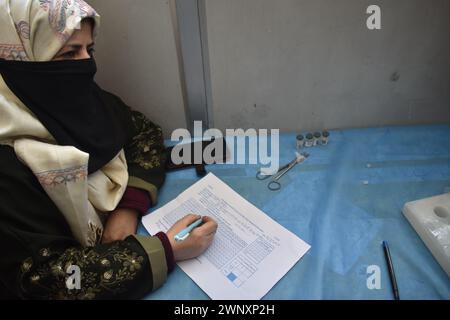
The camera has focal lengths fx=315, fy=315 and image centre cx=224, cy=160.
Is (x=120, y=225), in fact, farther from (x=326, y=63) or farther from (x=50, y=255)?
(x=326, y=63)

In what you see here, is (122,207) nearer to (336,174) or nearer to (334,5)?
(336,174)

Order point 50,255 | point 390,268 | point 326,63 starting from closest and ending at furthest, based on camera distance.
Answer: point 50,255, point 390,268, point 326,63

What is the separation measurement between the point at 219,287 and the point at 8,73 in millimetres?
621

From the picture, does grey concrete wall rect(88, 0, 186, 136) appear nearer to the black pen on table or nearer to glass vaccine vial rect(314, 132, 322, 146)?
glass vaccine vial rect(314, 132, 322, 146)

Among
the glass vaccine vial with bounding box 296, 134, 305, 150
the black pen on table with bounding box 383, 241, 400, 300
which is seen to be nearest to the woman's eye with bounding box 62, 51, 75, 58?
the glass vaccine vial with bounding box 296, 134, 305, 150

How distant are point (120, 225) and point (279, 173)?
1.60 feet

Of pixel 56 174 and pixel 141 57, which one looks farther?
pixel 141 57

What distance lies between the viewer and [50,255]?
24.4 inches

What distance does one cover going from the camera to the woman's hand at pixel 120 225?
2.62 feet

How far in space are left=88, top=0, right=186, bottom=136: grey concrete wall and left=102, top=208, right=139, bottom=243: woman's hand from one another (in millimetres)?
393

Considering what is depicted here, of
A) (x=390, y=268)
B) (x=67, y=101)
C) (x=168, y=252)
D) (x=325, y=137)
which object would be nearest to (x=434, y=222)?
(x=390, y=268)

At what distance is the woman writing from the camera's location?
60cm

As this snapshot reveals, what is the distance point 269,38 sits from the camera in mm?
924
